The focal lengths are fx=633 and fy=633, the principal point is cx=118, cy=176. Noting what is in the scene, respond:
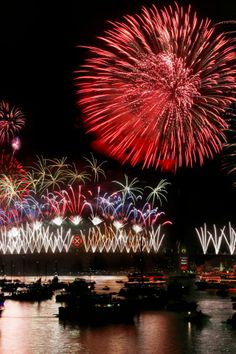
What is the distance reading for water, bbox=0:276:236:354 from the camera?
22.2 m

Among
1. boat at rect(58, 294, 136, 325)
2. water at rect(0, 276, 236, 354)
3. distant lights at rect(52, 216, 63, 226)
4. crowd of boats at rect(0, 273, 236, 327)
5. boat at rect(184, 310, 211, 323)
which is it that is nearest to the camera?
water at rect(0, 276, 236, 354)

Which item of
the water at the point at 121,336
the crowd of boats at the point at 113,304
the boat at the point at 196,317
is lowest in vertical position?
the water at the point at 121,336

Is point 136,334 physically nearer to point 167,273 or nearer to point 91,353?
point 91,353

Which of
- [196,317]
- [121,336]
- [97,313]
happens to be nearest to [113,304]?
[97,313]

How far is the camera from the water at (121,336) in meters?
22.2

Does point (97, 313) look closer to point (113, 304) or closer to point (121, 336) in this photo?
point (113, 304)

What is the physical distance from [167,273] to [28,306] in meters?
40.8

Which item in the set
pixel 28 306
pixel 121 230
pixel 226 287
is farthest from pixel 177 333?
pixel 121 230

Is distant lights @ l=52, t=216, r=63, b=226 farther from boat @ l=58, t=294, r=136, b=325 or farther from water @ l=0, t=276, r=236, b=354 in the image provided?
boat @ l=58, t=294, r=136, b=325

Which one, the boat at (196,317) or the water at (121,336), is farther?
the boat at (196,317)

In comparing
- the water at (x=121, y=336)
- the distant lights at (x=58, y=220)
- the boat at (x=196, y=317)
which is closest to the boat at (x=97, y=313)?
the water at (x=121, y=336)

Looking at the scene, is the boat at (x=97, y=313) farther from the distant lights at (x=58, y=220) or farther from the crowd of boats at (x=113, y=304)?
the distant lights at (x=58, y=220)

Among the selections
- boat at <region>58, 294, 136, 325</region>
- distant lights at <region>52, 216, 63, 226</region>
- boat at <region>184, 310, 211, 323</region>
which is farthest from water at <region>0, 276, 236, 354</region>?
distant lights at <region>52, 216, 63, 226</region>

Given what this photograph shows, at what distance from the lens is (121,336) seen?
80.6ft
